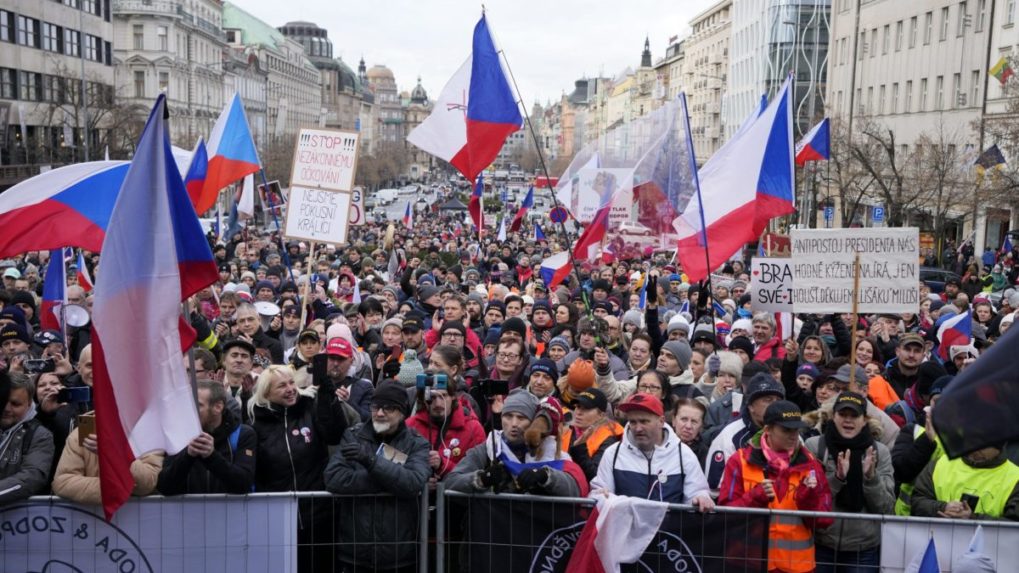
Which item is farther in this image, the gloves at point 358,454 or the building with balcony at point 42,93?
the building with balcony at point 42,93

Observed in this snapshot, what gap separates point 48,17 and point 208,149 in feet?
149

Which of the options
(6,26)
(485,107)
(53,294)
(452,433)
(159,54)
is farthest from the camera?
(159,54)

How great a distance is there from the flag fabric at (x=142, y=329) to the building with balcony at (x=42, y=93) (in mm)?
43140

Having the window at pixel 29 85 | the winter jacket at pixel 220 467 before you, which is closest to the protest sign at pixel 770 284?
the winter jacket at pixel 220 467

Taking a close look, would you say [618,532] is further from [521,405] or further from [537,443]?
[521,405]

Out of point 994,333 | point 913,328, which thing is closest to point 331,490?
point 913,328

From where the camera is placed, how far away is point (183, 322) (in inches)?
215

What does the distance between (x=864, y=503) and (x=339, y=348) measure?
3.48 meters

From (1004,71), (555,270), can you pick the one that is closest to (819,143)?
(555,270)

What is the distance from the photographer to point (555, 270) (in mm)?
16219

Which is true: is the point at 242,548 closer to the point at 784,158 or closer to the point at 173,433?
the point at 173,433

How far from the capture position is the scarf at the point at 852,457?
18.5ft

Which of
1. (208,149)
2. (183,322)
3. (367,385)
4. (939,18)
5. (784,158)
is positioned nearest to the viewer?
(183,322)

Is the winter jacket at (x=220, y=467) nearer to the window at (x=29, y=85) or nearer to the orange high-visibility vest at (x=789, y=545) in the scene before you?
the orange high-visibility vest at (x=789, y=545)
